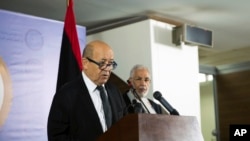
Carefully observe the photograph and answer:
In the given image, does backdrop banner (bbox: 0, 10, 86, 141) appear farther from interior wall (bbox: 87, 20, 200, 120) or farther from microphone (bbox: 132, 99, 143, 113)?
microphone (bbox: 132, 99, 143, 113)

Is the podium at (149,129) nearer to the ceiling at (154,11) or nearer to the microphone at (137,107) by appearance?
the microphone at (137,107)

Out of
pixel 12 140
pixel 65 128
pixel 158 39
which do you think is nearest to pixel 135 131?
pixel 65 128

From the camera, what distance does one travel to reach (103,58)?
5.86 feet

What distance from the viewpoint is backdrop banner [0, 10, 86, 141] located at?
317 centimetres

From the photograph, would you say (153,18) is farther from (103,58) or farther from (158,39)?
(103,58)

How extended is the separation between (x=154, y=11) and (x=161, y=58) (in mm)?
483

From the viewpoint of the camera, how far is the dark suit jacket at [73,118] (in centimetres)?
165

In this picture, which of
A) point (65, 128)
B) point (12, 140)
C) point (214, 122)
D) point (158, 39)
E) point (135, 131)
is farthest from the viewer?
point (214, 122)

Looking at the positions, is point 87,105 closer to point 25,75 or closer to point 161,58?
point 25,75

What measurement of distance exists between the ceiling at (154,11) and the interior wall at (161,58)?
16 cm

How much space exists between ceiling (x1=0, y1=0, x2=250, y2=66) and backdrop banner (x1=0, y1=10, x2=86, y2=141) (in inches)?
20.2

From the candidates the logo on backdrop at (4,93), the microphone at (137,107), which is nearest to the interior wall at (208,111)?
the logo on backdrop at (4,93)

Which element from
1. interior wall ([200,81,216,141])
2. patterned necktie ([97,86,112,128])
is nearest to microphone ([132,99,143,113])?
patterned necktie ([97,86,112,128])

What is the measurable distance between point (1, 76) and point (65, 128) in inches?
65.5
